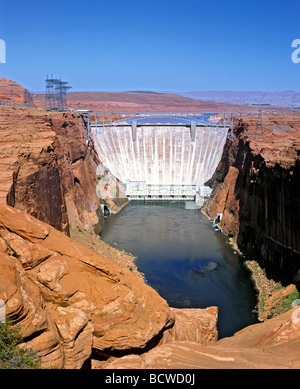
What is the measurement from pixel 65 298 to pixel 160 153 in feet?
185

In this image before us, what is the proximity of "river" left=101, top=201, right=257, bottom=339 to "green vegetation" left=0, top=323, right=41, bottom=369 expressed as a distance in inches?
709

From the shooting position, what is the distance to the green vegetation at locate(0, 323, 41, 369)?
8.69m

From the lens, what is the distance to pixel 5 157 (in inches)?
756

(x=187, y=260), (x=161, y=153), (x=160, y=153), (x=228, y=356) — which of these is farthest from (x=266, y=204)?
(x=160, y=153)

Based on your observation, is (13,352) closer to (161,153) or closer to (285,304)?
(285,304)

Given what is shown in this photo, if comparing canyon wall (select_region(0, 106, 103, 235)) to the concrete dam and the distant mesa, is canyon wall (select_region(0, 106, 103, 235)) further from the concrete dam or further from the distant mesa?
the concrete dam

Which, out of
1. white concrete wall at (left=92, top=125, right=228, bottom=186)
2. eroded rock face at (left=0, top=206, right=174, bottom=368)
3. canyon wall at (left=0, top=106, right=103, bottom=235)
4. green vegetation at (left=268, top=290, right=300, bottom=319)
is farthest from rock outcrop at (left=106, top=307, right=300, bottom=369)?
white concrete wall at (left=92, top=125, right=228, bottom=186)

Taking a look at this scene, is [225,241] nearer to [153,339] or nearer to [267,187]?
[267,187]

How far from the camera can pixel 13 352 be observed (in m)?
8.84

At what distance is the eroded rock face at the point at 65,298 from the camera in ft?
31.8

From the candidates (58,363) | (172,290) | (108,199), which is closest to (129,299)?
(58,363)

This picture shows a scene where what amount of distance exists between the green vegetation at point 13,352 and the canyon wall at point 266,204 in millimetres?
22441

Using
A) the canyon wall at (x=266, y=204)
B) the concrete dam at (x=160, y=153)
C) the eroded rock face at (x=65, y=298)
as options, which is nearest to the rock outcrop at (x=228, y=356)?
the eroded rock face at (x=65, y=298)
